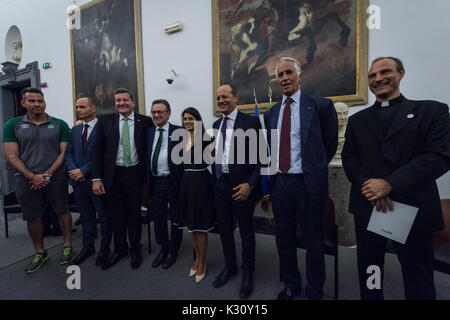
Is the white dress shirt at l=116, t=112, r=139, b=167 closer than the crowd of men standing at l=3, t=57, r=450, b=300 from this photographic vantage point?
No

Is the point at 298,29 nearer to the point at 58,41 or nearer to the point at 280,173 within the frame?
the point at 280,173

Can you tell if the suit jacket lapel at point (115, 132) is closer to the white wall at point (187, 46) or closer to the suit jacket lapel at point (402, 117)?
the white wall at point (187, 46)

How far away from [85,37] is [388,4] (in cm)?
591

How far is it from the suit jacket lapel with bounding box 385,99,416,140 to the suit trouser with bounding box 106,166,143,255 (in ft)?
7.30

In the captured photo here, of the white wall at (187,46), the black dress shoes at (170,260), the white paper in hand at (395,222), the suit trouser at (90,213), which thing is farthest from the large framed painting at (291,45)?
the black dress shoes at (170,260)

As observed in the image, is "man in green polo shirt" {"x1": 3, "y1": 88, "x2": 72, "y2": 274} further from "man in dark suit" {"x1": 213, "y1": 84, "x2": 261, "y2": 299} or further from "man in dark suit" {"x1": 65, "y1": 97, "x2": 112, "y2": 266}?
"man in dark suit" {"x1": 213, "y1": 84, "x2": 261, "y2": 299}

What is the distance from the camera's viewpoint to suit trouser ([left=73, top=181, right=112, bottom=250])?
251 centimetres

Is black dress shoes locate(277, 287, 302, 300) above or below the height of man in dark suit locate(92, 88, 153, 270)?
below

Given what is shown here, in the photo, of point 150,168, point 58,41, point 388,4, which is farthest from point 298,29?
point 58,41

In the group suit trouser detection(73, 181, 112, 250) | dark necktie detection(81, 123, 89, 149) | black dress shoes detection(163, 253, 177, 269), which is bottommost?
black dress shoes detection(163, 253, 177, 269)

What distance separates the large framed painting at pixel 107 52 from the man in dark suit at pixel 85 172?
209cm

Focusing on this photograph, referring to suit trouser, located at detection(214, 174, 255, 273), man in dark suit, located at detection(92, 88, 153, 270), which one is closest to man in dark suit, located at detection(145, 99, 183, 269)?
man in dark suit, located at detection(92, 88, 153, 270)

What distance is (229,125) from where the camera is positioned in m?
1.96
